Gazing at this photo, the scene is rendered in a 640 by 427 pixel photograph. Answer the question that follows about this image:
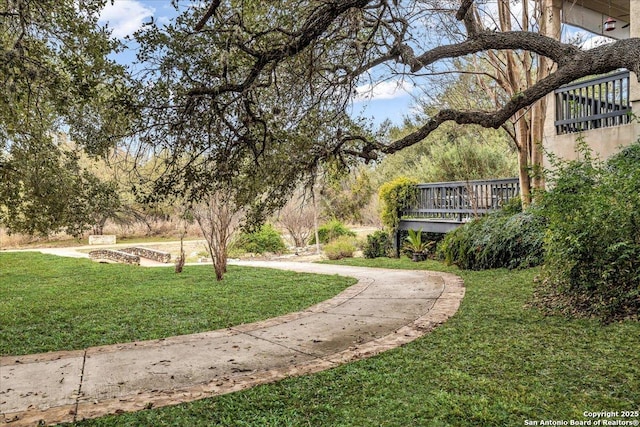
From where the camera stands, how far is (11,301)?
7562 mm

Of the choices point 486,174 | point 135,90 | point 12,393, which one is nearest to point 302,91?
point 135,90

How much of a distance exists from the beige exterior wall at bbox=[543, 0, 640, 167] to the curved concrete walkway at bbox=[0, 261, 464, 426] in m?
4.88

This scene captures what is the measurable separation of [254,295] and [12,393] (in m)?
4.27

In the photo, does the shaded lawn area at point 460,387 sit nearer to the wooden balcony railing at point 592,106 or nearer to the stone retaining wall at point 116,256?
the wooden balcony railing at point 592,106

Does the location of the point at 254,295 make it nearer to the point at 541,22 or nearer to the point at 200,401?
the point at 200,401

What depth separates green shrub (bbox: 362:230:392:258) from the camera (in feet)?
47.1

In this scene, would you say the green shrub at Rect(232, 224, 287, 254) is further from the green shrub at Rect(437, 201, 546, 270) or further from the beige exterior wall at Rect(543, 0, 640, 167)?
the beige exterior wall at Rect(543, 0, 640, 167)

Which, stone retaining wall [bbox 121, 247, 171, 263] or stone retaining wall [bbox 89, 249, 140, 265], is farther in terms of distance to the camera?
stone retaining wall [bbox 121, 247, 171, 263]

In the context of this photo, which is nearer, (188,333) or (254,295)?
(188,333)

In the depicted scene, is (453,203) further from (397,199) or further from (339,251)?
(339,251)

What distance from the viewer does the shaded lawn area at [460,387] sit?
274 cm

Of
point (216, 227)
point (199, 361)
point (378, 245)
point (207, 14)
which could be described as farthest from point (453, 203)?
point (207, 14)

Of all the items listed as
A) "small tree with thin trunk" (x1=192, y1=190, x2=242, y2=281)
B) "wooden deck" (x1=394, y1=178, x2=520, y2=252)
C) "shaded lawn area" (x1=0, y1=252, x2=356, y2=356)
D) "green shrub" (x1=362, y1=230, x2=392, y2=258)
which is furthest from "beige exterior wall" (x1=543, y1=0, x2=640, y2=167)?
"small tree with thin trunk" (x1=192, y1=190, x2=242, y2=281)

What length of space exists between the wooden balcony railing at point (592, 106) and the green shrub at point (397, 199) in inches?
194
